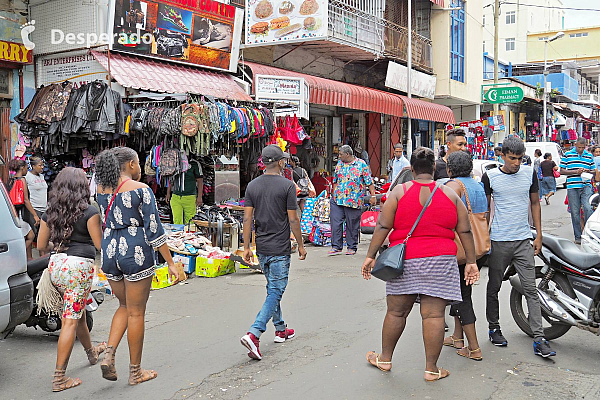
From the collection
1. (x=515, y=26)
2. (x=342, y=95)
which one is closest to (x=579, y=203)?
(x=342, y=95)

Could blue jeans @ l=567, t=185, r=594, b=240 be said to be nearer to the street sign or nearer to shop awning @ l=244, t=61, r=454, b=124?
shop awning @ l=244, t=61, r=454, b=124

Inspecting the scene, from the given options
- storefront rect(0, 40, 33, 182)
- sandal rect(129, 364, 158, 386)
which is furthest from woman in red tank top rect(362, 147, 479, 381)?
storefront rect(0, 40, 33, 182)

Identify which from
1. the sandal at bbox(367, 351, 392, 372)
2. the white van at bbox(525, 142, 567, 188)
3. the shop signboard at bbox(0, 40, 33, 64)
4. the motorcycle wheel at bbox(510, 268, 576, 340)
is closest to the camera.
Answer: the sandal at bbox(367, 351, 392, 372)

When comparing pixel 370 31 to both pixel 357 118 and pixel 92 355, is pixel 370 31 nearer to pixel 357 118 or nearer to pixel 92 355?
pixel 357 118

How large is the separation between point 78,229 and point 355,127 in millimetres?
16903

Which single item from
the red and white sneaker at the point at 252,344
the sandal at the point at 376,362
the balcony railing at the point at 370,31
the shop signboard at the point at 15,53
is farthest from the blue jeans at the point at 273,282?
the balcony railing at the point at 370,31

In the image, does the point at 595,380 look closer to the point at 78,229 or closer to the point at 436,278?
the point at 436,278

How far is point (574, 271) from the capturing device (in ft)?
16.9

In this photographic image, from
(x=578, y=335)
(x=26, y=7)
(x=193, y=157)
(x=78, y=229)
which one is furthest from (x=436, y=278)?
(x=26, y=7)

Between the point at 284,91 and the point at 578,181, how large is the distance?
5.96m

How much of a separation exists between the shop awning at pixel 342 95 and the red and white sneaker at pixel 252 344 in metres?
9.03

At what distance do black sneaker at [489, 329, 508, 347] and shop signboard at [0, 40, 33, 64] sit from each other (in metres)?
9.06

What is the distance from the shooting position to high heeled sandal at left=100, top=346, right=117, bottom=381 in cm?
444

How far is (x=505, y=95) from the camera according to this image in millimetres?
24969
